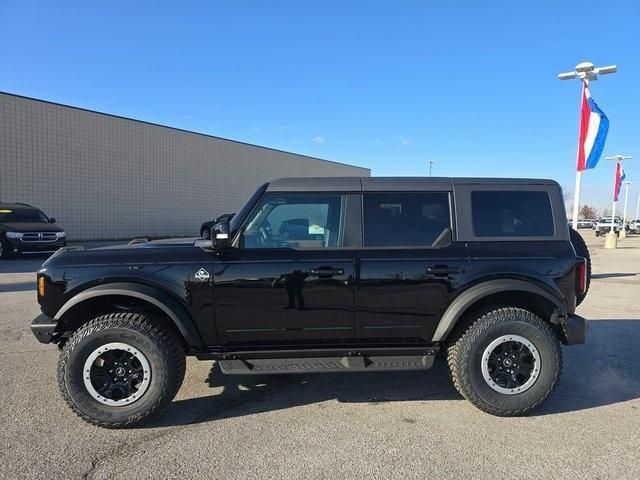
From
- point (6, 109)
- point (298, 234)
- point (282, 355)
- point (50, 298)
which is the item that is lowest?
point (282, 355)

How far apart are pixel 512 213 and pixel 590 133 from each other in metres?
12.0

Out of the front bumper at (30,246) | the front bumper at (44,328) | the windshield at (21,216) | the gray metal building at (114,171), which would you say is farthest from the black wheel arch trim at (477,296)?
the gray metal building at (114,171)

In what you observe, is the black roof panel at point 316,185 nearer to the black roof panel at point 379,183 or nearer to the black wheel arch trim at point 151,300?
the black roof panel at point 379,183

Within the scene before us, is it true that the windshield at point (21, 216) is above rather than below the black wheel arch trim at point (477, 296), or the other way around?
above

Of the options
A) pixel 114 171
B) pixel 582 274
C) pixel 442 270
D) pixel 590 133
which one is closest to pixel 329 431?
pixel 442 270

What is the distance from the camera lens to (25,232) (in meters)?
15.1

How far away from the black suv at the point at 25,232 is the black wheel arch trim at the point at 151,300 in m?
13.6

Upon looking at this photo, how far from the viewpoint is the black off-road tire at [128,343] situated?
11.8 ft

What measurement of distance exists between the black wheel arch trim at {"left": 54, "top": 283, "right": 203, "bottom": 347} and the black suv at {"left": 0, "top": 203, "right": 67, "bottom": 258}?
13561mm

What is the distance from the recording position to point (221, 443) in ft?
11.0

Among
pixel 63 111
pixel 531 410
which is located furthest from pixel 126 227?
pixel 531 410

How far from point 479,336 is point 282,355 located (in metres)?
1.58

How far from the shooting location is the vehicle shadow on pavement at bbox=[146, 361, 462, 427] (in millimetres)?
3922

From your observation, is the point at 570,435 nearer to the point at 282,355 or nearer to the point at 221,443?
the point at 282,355
